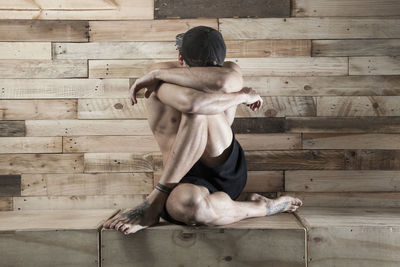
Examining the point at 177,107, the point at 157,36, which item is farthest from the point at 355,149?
the point at 157,36

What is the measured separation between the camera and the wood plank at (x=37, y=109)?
7.81 feet

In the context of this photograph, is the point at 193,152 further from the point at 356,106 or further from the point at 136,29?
the point at 356,106

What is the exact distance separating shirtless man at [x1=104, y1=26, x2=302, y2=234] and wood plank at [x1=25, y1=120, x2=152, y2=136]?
41 cm

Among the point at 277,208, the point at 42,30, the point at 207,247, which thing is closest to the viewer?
the point at 207,247

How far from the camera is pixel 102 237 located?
1.77 metres

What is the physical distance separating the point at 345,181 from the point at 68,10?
192 cm

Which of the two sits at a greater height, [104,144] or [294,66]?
[294,66]

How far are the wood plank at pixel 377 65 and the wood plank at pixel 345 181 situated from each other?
59cm

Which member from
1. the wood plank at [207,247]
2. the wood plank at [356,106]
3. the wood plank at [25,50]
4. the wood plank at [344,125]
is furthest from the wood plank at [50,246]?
the wood plank at [356,106]

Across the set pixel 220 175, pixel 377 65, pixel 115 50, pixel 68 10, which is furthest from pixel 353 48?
pixel 68 10

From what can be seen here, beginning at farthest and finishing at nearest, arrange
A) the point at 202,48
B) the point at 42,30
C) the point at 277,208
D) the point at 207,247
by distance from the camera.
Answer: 1. the point at 42,30
2. the point at 277,208
3. the point at 202,48
4. the point at 207,247

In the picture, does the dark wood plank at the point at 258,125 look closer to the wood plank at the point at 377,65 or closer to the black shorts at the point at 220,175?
the black shorts at the point at 220,175

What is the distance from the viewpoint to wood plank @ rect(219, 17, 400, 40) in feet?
7.83

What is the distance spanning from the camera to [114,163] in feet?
7.85
